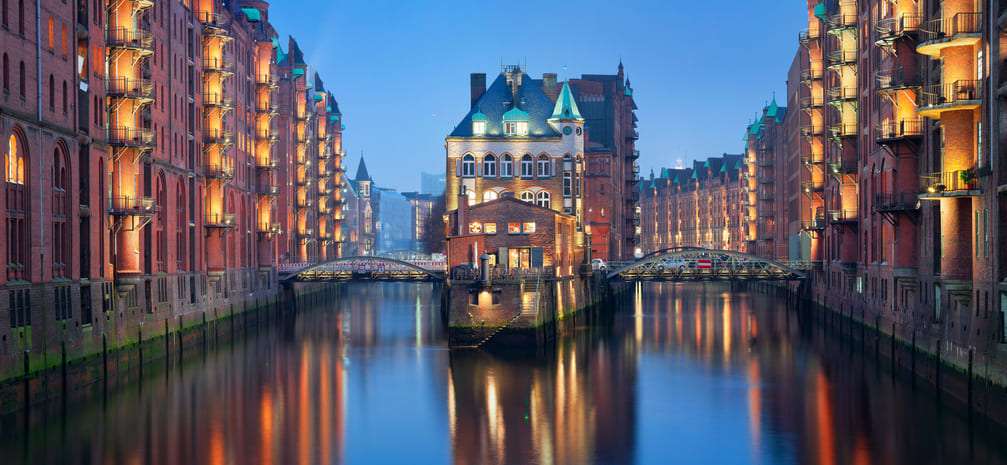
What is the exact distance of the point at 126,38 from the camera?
5506 cm

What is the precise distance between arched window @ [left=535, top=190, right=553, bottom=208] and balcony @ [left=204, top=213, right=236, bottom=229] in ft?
79.6

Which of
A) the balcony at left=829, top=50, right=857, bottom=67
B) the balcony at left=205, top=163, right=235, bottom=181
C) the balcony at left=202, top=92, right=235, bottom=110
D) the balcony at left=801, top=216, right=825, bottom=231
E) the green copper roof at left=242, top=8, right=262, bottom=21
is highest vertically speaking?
the green copper roof at left=242, top=8, right=262, bottom=21

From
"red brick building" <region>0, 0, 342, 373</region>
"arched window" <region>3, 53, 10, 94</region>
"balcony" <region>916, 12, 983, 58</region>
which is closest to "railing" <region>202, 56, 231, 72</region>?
"red brick building" <region>0, 0, 342, 373</region>

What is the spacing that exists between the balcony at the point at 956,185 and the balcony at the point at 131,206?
33334 mm

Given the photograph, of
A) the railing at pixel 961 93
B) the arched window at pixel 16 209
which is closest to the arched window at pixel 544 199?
the railing at pixel 961 93

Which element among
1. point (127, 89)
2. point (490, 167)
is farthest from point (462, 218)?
point (127, 89)

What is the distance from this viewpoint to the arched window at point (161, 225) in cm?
6347

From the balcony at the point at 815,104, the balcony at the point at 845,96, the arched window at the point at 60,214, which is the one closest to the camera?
the arched window at the point at 60,214

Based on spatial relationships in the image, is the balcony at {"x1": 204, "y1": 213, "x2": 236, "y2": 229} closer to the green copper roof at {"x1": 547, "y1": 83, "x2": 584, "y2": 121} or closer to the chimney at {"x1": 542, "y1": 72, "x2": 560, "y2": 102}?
the green copper roof at {"x1": 547, "y1": 83, "x2": 584, "y2": 121}

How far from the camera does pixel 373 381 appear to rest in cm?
5397

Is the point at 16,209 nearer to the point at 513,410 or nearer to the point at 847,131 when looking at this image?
the point at 513,410

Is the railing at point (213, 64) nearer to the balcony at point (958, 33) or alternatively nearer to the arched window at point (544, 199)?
the arched window at point (544, 199)

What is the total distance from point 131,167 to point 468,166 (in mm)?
38099

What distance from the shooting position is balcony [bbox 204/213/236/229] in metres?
74.8
